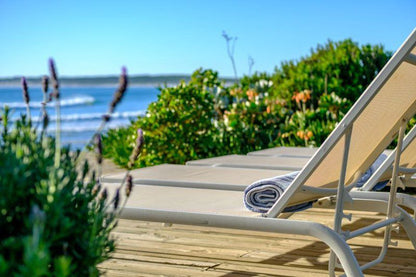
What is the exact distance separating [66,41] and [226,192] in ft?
155

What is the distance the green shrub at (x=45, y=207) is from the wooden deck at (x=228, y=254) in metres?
1.65

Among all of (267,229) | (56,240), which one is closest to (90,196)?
(56,240)

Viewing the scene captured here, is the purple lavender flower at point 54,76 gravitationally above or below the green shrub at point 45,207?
above

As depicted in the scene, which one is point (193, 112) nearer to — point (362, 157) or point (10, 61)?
point (362, 157)

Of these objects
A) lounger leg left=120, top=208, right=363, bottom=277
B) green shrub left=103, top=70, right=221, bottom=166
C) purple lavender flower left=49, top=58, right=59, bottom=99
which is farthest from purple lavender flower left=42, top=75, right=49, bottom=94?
green shrub left=103, top=70, right=221, bottom=166

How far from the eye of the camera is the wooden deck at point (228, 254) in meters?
3.17

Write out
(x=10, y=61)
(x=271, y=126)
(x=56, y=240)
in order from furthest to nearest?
(x=10, y=61) → (x=271, y=126) → (x=56, y=240)

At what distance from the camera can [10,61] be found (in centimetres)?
4681

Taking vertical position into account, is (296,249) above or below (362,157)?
below

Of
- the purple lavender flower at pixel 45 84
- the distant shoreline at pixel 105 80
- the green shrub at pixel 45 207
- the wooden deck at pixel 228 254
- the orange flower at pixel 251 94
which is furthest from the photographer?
the distant shoreline at pixel 105 80

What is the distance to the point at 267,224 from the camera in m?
2.30

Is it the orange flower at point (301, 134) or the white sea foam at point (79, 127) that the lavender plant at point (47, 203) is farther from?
the white sea foam at point (79, 127)

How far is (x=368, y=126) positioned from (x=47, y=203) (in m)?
1.58

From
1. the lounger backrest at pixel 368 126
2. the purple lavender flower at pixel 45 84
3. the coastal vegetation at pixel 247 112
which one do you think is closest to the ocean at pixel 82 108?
the coastal vegetation at pixel 247 112
